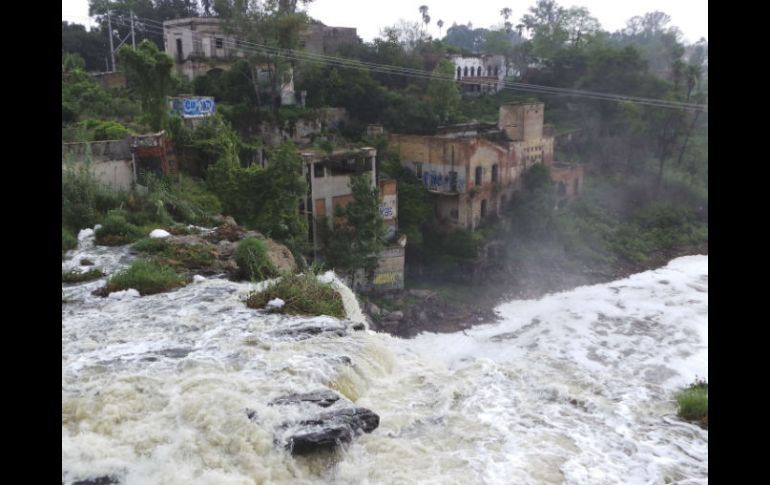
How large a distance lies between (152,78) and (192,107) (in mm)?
3842

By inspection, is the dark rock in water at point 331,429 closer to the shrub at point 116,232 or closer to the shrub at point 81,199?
the shrub at point 116,232

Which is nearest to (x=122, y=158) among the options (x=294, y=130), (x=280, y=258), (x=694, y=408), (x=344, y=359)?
(x=280, y=258)

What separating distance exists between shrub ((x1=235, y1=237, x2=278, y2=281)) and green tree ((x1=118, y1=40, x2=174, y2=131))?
691 cm

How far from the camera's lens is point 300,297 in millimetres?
8344

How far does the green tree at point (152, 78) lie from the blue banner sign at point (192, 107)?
2.88m

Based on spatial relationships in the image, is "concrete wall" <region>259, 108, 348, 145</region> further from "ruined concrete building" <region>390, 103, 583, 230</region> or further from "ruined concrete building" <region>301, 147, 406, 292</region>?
"ruined concrete building" <region>301, 147, 406, 292</region>

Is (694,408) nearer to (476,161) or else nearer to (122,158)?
(122,158)

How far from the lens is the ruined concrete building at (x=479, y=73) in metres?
35.2

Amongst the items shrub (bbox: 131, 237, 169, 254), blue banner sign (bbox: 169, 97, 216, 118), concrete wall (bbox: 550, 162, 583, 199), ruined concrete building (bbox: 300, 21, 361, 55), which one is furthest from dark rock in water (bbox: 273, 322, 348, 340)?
ruined concrete building (bbox: 300, 21, 361, 55)

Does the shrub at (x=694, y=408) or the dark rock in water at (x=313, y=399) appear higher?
the dark rock in water at (x=313, y=399)

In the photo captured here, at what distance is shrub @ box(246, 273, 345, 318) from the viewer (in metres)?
8.27

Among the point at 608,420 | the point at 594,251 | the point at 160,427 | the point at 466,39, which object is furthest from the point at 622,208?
the point at 466,39

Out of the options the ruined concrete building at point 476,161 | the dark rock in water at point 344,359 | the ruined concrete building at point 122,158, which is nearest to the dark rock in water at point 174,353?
the dark rock in water at point 344,359
